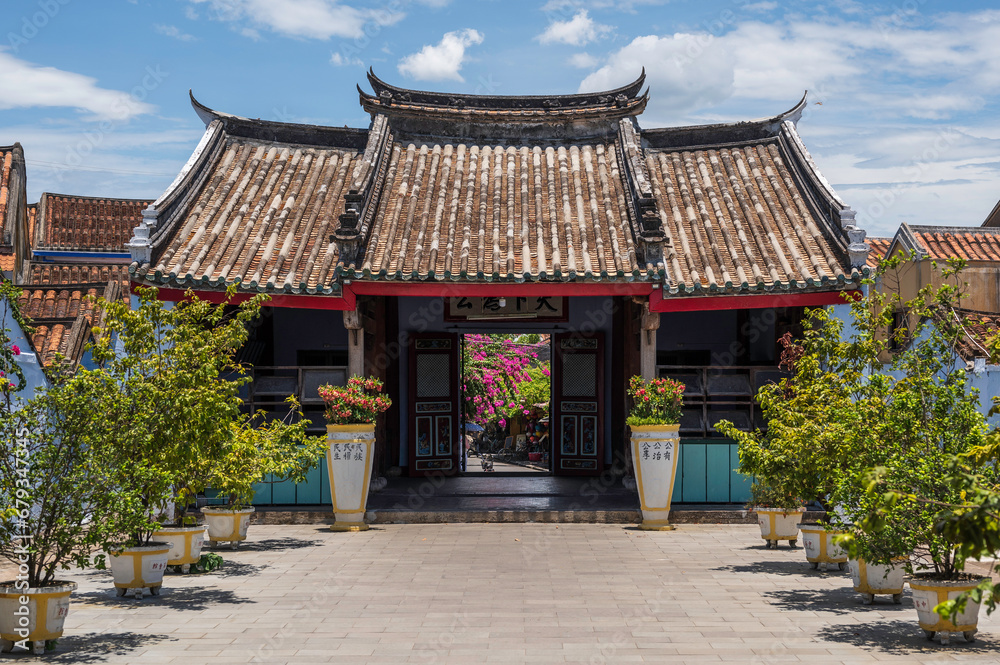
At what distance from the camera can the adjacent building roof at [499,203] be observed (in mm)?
12258

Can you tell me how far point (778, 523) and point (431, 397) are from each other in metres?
6.66

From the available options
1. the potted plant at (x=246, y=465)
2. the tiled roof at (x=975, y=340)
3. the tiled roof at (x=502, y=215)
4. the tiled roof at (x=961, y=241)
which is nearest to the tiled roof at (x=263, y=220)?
the tiled roof at (x=502, y=215)

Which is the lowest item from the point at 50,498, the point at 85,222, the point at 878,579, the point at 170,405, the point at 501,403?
the point at 878,579

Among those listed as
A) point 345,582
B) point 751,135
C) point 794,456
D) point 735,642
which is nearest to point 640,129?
point 751,135

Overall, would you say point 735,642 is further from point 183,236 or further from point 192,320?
point 183,236

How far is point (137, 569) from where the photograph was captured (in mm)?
7547

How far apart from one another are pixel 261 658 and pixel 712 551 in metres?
5.70

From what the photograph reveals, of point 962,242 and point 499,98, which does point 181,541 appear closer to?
point 499,98

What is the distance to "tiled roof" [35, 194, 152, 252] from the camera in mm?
25484

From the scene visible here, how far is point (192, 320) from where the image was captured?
8625 millimetres

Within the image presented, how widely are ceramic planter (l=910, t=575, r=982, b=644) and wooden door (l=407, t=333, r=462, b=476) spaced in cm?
985

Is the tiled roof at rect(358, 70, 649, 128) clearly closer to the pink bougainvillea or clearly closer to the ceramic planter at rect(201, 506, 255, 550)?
the ceramic planter at rect(201, 506, 255, 550)

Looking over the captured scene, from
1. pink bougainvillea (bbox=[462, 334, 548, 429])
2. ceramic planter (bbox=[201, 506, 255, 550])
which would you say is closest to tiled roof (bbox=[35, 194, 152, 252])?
Answer: pink bougainvillea (bbox=[462, 334, 548, 429])

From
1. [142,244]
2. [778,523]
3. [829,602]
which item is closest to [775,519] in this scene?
[778,523]
